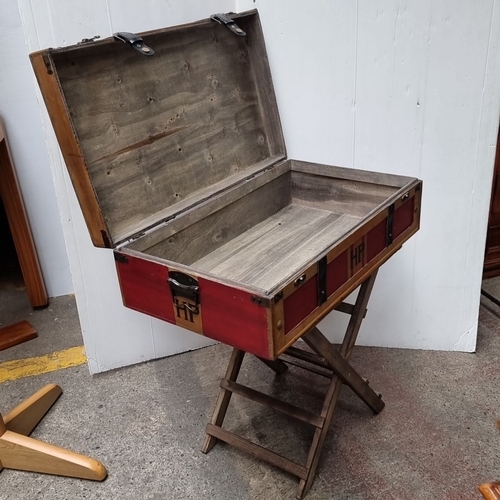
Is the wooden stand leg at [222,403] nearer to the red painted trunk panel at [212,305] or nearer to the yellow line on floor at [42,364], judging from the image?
the red painted trunk panel at [212,305]

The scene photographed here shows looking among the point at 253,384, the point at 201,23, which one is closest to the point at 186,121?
the point at 201,23

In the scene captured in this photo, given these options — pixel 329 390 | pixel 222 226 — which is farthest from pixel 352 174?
pixel 329 390

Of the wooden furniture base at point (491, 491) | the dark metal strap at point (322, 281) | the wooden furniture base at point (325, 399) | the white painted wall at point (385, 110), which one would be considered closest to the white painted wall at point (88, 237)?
the white painted wall at point (385, 110)

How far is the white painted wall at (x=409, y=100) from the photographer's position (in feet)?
7.55

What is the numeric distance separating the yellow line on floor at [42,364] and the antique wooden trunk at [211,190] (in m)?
1.13

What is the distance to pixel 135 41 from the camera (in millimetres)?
1835

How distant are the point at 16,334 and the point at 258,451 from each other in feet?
4.85

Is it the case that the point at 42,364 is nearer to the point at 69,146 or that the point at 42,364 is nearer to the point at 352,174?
the point at 69,146

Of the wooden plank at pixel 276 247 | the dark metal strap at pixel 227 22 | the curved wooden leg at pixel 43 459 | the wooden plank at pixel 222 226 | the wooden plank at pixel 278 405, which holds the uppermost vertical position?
the dark metal strap at pixel 227 22

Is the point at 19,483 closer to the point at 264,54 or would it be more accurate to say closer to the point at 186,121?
the point at 186,121

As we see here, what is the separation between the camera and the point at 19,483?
225 centimetres

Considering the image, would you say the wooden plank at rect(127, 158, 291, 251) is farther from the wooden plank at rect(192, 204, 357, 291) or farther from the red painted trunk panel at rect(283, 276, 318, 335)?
the red painted trunk panel at rect(283, 276, 318, 335)

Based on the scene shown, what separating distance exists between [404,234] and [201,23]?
97cm

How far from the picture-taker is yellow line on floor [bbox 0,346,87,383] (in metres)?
2.83
